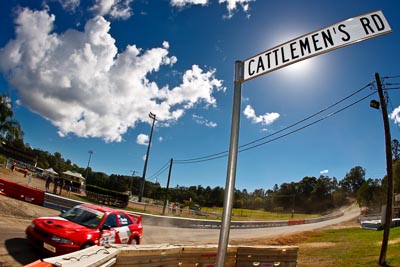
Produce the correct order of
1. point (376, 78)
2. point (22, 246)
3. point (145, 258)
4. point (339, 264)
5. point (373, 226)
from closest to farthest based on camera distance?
point (145, 258), point (22, 246), point (339, 264), point (376, 78), point (373, 226)

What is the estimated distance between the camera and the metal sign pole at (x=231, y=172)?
6.62ft

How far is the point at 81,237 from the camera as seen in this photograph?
7.00 m

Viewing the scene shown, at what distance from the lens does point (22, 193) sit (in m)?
18.7

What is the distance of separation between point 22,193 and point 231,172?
70.6 ft

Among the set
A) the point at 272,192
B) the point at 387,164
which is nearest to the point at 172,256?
the point at 387,164

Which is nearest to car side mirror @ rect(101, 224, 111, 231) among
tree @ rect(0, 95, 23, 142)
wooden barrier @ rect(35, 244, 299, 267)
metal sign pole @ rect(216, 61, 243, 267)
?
wooden barrier @ rect(35, 244, 299, 267)

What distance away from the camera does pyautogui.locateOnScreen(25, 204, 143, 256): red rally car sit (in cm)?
674

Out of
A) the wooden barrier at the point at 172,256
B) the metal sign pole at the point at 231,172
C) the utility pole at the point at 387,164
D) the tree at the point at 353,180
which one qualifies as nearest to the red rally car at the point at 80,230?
the wooden barrier at the point at 172,256

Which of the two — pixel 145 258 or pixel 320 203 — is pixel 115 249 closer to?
pixel 145 258

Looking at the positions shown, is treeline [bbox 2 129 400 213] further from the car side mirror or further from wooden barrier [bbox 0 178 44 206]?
the car side mirror

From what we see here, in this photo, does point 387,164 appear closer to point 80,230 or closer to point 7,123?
point 80,230

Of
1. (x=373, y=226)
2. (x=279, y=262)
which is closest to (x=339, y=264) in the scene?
(x=279, y=262)

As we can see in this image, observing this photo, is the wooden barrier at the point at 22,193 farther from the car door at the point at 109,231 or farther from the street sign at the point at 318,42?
the street sign at the point at 318,42

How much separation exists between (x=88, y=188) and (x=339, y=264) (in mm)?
33629
